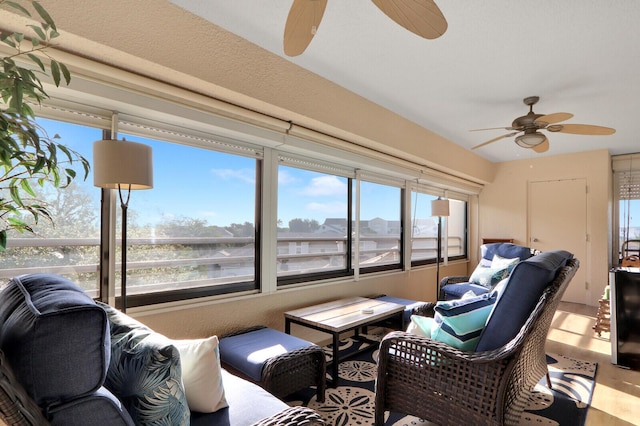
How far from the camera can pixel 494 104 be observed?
3.18 metres

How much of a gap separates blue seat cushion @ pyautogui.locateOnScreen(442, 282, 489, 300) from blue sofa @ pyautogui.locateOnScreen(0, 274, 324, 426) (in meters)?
3.61

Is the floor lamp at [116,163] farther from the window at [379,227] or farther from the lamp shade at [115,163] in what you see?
the window at [379,227]

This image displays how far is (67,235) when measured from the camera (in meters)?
1.87

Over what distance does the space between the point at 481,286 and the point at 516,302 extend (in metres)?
2.68

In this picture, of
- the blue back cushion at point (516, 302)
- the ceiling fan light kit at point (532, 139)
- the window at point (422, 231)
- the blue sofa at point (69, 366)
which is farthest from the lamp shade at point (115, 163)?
the window at point (422, 231)

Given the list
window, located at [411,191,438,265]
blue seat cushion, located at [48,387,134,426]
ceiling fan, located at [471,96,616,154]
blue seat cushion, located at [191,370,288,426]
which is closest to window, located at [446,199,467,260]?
window, located at [411,191,438,265]

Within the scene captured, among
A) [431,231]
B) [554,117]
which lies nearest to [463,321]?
[554,117]

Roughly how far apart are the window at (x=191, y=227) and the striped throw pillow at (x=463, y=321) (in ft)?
5.21

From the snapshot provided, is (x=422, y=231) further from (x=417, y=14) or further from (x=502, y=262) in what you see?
(x=417, y=14)

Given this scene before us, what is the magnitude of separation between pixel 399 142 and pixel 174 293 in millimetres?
2662

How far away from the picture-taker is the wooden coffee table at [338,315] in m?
2.35

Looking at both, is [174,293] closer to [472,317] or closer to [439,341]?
[439,341]

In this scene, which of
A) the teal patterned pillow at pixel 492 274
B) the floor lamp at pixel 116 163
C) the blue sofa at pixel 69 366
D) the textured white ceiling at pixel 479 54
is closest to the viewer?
the blue sofa at pixel 69 366

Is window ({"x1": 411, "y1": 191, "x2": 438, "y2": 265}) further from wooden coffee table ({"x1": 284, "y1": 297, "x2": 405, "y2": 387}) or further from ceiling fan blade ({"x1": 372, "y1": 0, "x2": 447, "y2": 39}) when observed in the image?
ceiling fan blade ({"x1": 372, "y1": 0, "x2": 447, "y2": 39})
